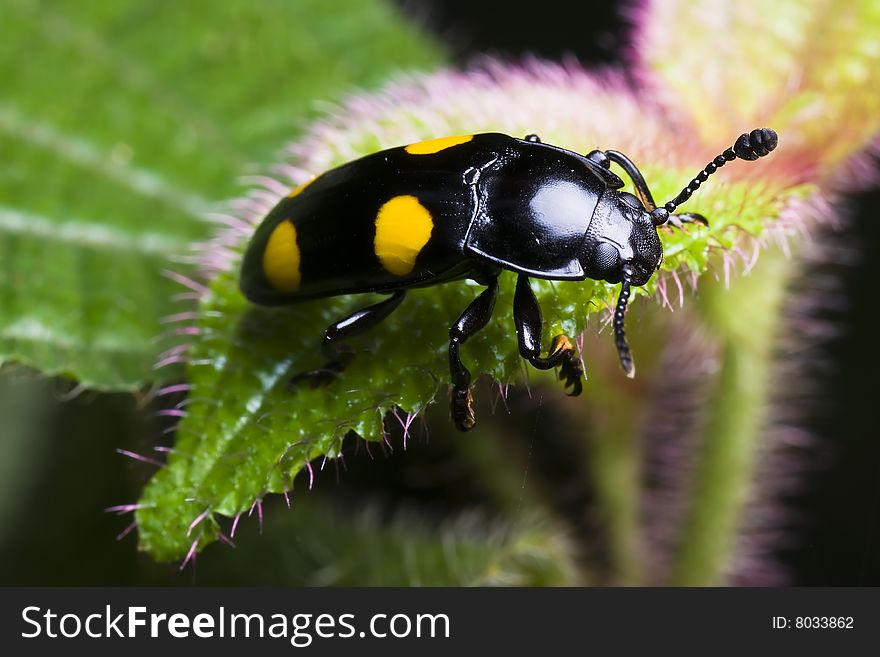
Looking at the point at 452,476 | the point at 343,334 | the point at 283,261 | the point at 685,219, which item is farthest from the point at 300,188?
the point at 452,476

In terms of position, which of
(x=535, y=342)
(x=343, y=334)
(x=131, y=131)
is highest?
(x=131, y=131)

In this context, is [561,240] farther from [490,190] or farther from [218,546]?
[218,546]

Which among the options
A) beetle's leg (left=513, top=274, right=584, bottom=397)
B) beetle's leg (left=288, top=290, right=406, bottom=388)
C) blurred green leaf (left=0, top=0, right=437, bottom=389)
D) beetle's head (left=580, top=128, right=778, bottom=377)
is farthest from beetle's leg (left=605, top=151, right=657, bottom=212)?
blurred green leaf (left=0, top=0, right=437, bottom=389)

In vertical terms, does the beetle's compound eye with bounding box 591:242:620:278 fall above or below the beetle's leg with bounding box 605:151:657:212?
below

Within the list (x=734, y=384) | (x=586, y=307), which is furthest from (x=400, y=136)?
(x=734, y=384)

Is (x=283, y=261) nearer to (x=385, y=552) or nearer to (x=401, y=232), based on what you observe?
(x=401, y=232)

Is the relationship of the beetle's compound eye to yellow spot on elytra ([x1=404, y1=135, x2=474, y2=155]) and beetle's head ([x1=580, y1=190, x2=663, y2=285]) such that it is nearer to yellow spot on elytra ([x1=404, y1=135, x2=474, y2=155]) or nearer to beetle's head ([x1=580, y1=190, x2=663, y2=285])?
beetle's head ([x1=580, y1=190, x2=663, y2=285])

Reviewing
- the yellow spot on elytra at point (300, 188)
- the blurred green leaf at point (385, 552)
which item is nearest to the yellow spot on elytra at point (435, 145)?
the yellow spot on elytra at point (300, 188)
